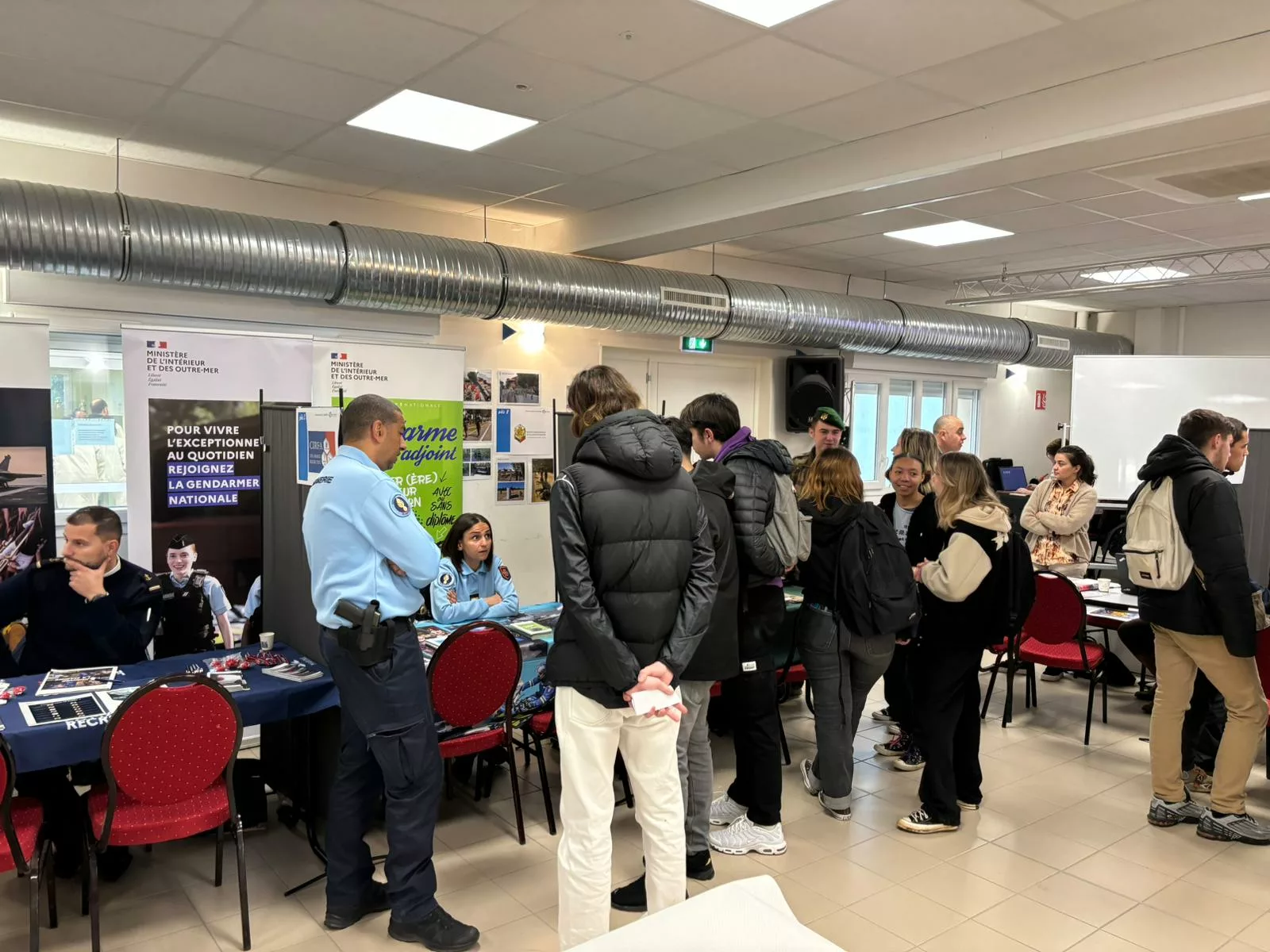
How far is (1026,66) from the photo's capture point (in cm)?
348

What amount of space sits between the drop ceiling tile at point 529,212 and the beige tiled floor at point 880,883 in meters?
3.45

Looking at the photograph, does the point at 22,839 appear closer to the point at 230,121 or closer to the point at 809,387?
the point at 230,121

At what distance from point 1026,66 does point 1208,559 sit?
200 cm

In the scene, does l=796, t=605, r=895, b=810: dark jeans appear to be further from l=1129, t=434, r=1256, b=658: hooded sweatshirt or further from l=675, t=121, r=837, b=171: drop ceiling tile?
l=675, t=121, r=837, b=171: drop ceiling tile

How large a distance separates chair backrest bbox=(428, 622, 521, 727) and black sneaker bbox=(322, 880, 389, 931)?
0.61m

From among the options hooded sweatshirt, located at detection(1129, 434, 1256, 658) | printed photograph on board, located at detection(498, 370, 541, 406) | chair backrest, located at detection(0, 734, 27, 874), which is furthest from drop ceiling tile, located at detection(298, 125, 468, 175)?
hooded sweatshirt, located at detection(1129, 434, 1256, 658)

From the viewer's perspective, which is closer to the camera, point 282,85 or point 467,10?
point 467,10

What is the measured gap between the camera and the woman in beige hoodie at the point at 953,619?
3.49 m

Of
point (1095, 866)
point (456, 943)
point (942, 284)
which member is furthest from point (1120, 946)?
point (942, 284)

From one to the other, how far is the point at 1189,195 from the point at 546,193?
3.73 meters

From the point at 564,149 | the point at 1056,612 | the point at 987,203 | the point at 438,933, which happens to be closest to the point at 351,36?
the point at 564,149

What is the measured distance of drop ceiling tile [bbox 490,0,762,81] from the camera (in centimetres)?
298

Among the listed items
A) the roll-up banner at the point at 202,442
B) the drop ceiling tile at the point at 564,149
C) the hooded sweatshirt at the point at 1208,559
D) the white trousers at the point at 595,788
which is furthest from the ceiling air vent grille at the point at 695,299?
the white trousers at the point at 595,788

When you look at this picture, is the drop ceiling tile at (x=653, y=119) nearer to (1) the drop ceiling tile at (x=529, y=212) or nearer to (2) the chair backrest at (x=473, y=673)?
(1) the drop ceiling tile at (x=529, y=212)
